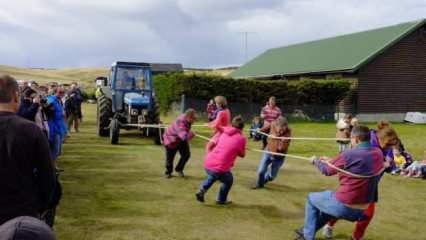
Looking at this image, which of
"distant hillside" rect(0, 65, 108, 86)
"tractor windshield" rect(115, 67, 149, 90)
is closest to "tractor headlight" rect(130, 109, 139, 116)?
"tractor windshield" rect(115, 67, 149, 90)

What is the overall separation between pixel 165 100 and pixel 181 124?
23424mm

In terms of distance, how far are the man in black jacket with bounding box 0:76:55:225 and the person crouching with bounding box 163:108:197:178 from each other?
7.65m

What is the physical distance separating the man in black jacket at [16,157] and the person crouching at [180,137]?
7.65m

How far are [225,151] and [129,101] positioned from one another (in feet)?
33.2

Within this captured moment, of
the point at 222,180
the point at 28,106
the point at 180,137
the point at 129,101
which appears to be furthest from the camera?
the point at 129,101

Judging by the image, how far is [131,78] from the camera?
20000mm

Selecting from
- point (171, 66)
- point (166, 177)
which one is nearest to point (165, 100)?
point (166, 177)

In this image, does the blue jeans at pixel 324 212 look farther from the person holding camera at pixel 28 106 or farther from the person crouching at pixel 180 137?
the person crouching at pixel 180 137

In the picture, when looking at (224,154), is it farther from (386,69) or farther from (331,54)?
(331,54)

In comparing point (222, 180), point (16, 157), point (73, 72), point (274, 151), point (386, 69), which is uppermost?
point (386, 69)

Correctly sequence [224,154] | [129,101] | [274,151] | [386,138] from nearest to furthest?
[386,138] → [224,154] → [274,151] → [129,101]

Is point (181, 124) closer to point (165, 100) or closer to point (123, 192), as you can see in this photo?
point (123, 192)

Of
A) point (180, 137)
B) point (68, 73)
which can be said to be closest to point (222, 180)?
point (180, 137)

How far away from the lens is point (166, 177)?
1205cm
